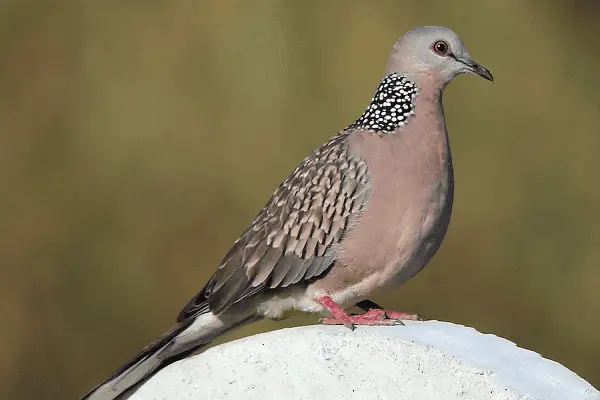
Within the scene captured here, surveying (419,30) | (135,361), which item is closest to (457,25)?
(419,30)

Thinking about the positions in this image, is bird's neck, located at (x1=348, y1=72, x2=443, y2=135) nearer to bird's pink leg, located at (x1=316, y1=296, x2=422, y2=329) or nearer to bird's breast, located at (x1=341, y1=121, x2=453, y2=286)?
bird's breast, located at (x1=341, y1=121, x2=453, y2=286)

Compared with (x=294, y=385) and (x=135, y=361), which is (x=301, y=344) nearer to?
(x=294, y=385)

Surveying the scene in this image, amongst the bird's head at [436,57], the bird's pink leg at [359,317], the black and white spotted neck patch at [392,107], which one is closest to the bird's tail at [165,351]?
the bird's pink leg at [359,317]

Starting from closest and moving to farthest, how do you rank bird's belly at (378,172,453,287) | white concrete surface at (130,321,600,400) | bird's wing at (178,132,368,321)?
white concrete surface at (130,321,600,400) < bird's belly at (378,172,453,287) < bird's wing at (178,132,368,321)

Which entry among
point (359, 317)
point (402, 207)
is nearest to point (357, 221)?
point (402, 207)

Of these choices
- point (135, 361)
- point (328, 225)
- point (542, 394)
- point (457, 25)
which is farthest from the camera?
point (457, 25)

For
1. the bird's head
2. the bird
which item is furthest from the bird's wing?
the bird's head
